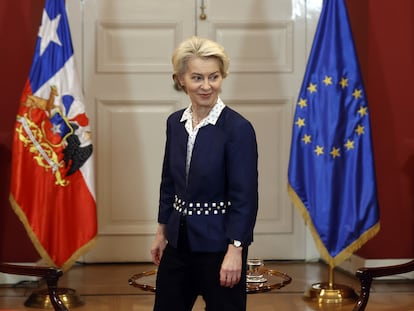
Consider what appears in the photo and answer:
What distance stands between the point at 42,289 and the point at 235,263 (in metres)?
2.53

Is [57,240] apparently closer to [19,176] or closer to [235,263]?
[19,176]

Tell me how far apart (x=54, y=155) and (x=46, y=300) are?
0.79m

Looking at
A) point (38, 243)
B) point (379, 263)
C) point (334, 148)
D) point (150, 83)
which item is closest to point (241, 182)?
point (334, 148)

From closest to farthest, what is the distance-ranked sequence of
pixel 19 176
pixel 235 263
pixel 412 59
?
pixel 235 263 → pixel 19 176 → pixel 412 59

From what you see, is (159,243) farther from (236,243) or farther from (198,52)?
(198,52)

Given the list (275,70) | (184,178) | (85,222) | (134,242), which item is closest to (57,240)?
(85,222)

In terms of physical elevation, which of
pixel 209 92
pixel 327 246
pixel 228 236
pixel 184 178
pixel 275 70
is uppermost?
pixel 275 70

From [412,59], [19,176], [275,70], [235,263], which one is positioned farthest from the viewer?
[275,70]

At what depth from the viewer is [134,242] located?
5438mm

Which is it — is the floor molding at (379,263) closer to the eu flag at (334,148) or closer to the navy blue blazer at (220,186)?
the eu flag at (334,148)

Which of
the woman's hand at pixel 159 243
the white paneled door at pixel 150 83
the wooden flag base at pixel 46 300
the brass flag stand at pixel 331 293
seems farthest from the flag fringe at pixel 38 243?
the woman's hand at pixel 159 243

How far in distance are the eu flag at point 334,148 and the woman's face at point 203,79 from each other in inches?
87.5

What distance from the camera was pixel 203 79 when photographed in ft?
8.00

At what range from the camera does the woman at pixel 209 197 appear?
2.39m
